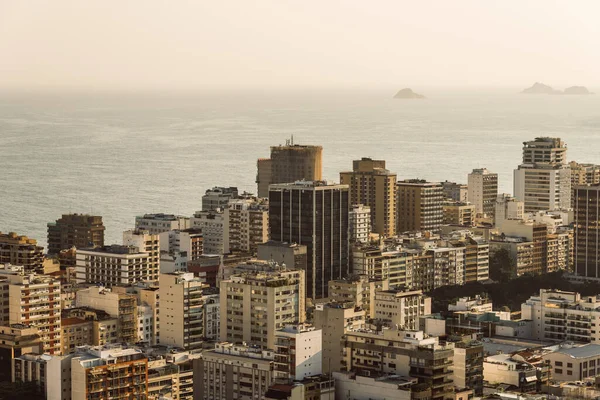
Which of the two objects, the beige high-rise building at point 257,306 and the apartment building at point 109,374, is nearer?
the apartment building at point 109,374

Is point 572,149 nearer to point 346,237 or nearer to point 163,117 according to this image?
point 163,117

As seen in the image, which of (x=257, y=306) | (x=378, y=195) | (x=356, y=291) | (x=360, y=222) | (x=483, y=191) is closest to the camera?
(x=257, y=306)

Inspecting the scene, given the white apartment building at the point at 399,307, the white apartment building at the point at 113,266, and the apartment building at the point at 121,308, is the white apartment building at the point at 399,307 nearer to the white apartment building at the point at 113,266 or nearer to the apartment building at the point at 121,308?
the apartment building at the point at 121,308

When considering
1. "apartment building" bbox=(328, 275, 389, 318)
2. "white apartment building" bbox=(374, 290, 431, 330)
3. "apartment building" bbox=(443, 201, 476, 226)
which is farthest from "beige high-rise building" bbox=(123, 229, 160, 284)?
"apartment building" bbox=(443, 201, 476, 226)

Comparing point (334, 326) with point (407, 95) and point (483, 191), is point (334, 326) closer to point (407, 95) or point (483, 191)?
point (483, 191)

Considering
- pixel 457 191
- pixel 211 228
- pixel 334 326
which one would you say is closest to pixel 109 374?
pixel 334 326

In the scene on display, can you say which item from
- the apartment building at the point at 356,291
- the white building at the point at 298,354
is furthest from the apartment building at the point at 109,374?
the apartment building at the point at 356,291
